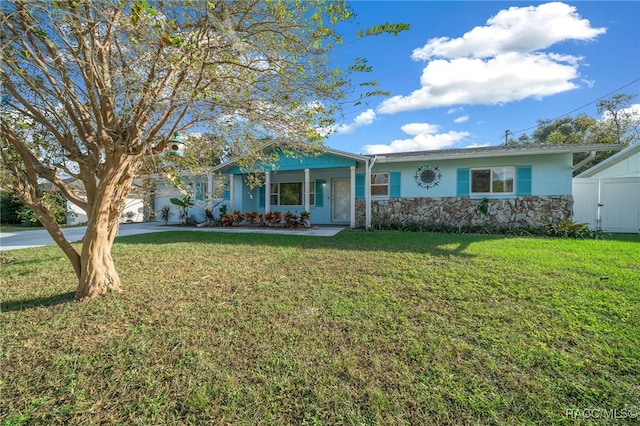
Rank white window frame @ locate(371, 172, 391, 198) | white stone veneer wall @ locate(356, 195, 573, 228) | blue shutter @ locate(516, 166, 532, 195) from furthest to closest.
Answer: white window frame @ locate(371, 172, 391, 198) → blue shutter @ locate(516, 166, 532, 195) → white stone veneer wall @ locate(356, 195, 573, 228)

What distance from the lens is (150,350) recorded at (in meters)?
2.54

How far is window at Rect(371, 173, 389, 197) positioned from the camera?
1252 centimetres

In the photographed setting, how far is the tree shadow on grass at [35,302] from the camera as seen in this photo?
3533 mm

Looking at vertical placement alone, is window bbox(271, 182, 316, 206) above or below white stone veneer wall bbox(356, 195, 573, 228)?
above

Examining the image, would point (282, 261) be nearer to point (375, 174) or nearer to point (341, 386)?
point (341, 386)

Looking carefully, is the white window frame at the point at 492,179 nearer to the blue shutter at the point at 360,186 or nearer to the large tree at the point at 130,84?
the blue shutter at the point at 360,186

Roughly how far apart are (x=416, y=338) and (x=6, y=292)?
6.03 meters

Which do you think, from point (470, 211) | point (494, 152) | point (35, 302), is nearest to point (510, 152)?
point (494, 152)

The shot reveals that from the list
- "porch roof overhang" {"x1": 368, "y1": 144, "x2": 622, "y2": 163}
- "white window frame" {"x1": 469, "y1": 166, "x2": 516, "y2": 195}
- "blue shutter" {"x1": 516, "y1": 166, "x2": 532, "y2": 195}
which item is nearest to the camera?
"porch roof overhang" {"x1": 368, "y1": 144, "x2": 622, "y2": 163}

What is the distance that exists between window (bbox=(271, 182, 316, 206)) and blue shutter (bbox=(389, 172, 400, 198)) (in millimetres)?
4005

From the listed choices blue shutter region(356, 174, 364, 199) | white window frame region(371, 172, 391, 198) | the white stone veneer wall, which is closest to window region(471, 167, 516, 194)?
the white stone veneer wall

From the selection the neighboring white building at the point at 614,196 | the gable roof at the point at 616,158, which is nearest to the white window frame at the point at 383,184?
the neighboring white building at the point at 614,196

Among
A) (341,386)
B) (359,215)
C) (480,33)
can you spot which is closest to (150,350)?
(341,386)

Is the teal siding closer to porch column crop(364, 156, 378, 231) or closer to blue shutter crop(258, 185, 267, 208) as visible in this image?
porch column crop(364, 156, 378, 231)
